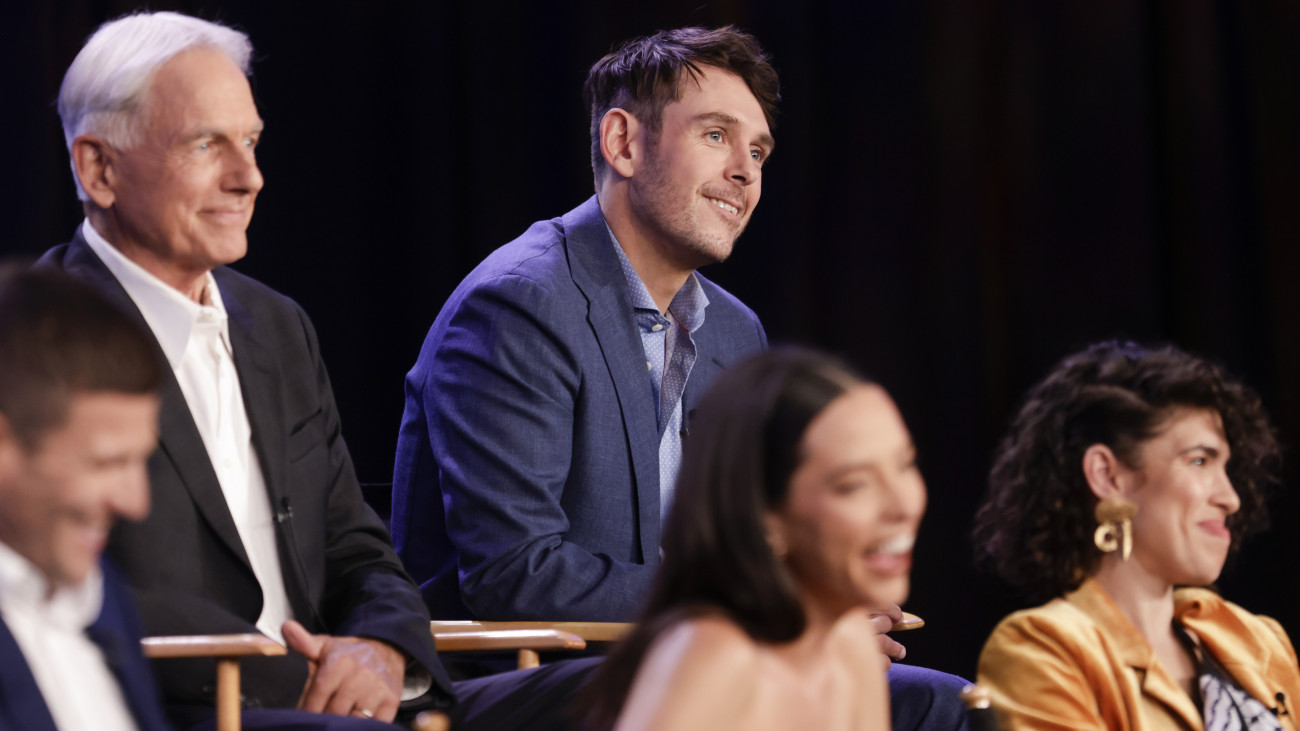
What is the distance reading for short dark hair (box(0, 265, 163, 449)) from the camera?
48.9 inches

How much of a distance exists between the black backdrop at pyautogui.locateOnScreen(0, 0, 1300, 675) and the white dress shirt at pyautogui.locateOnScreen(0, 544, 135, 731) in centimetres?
227

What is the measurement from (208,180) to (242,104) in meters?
0.15

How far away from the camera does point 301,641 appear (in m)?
2.02

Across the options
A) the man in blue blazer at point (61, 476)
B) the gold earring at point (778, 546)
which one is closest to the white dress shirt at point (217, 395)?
the man in blue blazer at point (61, 476)

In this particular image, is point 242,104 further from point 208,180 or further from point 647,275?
point 647,275

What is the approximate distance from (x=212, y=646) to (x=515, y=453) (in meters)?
0.87

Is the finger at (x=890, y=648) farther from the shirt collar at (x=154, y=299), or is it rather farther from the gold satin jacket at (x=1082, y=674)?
the shirt collar at (x=154, y=299)

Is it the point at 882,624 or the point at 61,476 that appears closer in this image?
the point at 61,476

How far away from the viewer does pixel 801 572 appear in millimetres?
1342

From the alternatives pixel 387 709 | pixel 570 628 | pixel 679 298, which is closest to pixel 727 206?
pixel 679 298

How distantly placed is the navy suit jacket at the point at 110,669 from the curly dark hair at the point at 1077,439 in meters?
1.40

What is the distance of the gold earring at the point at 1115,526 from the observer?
87.9 inches

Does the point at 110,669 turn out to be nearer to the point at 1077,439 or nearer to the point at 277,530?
the point at 277,530

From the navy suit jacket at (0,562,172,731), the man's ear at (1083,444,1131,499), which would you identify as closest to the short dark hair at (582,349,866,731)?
the navy suit jacket at (0,562,172,731)
